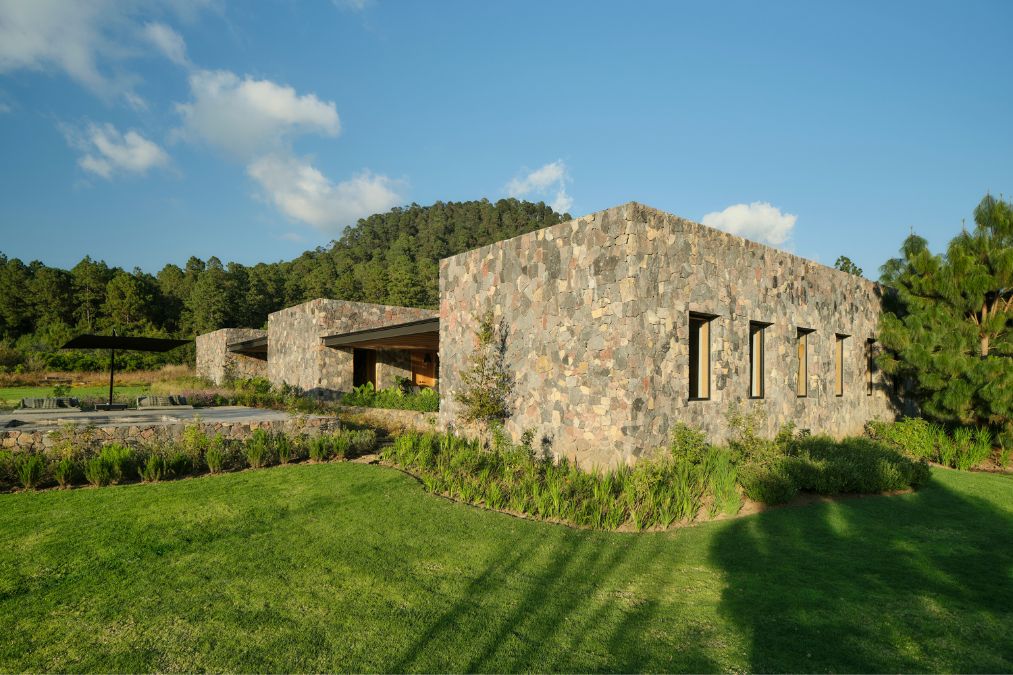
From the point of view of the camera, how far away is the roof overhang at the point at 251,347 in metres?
23.9

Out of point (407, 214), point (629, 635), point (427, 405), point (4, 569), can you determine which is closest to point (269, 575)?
point (4, 569)

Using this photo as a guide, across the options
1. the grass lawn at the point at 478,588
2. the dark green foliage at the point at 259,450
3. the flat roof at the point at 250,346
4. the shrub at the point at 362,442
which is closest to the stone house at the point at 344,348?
the flat roof at the point at 250,346

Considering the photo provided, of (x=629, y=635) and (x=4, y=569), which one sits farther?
(x=4, y=569)

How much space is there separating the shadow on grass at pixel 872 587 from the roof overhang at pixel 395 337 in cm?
876

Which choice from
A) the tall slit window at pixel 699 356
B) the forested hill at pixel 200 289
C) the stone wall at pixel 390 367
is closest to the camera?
the tall slit window at pixel 699 356

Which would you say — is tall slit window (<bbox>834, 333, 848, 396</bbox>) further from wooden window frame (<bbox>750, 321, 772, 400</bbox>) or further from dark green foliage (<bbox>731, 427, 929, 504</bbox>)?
dark green foliage (<bbox>731, 427, 929, 504</bbox>)

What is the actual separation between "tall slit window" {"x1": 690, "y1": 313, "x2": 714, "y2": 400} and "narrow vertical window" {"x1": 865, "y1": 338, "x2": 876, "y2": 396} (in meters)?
6.71

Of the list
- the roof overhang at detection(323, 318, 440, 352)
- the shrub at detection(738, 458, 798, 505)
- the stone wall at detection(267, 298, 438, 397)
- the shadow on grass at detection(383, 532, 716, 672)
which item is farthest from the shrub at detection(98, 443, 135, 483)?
the stone wall at detection(267, 298, 438, 397)

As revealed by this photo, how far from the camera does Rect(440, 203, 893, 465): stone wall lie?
780cm

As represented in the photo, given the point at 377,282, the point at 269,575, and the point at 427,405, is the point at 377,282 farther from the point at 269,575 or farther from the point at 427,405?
the point at 269,575

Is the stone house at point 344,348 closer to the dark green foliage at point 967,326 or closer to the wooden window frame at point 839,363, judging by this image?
the wooden window frame at point 839,363

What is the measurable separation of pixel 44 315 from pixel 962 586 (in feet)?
184

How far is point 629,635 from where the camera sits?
11.5 feet

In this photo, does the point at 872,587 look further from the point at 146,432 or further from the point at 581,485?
the point at 146,432
